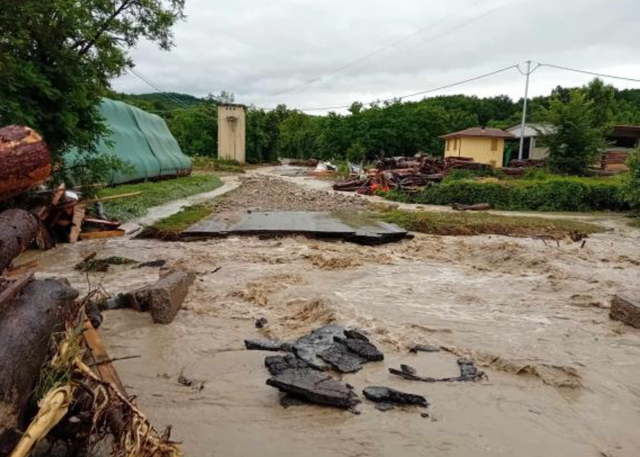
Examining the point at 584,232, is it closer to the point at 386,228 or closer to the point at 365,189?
the point at 386,228

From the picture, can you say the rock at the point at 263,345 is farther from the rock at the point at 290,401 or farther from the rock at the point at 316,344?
the rock at the point at 290,401

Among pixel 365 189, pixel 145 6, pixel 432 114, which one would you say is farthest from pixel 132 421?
pixel 432 114

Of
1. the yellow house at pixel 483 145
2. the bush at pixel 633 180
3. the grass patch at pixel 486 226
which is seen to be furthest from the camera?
the yellow house at pixel 483 145

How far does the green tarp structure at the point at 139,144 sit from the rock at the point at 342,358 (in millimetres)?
15432

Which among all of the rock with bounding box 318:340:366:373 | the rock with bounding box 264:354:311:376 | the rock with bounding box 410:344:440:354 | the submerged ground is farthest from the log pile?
the rock with bounding box 410:344:440:354

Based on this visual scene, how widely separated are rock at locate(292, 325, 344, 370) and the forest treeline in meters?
→ 24.9

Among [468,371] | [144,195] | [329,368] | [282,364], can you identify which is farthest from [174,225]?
[468,371]

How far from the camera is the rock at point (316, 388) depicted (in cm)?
364

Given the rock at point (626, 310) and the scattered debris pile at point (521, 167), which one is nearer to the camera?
the rock at point (626, 310)

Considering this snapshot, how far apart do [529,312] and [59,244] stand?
8733 millimetres

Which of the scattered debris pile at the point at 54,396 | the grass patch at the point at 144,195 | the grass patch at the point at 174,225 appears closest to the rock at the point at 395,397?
the scattered debris pile at the point at 54,396

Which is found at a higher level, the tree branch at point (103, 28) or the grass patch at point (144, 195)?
the tree branch at point (103, 28)

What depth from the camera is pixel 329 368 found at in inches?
171

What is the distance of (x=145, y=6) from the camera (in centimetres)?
1202
